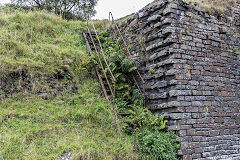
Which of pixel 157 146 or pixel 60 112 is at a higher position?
pixel 60 112

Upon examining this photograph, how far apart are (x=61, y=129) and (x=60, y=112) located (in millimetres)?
608

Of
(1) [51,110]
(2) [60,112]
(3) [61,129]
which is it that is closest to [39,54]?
(1) [51,110]

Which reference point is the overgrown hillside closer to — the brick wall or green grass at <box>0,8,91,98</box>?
green grass at <box>0,8,91,98</box>

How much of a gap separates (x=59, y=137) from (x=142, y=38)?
3.84 meters

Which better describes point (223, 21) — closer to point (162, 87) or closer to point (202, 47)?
point (202, 47)

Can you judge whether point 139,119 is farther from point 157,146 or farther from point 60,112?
point 60,112

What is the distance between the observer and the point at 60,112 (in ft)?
16.5

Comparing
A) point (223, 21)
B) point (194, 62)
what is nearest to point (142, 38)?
point (194, 62)

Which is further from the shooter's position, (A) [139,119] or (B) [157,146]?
(A) [139,119]

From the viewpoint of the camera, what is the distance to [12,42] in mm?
6414

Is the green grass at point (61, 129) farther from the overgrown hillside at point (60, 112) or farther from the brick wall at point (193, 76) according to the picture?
the brick wall at point (193, 76)

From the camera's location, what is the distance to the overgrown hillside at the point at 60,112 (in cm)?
408

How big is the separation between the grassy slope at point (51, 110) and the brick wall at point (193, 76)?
144cm

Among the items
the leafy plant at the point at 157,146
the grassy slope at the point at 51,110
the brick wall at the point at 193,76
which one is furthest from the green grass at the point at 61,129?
the brick wall at the point at 193,76
